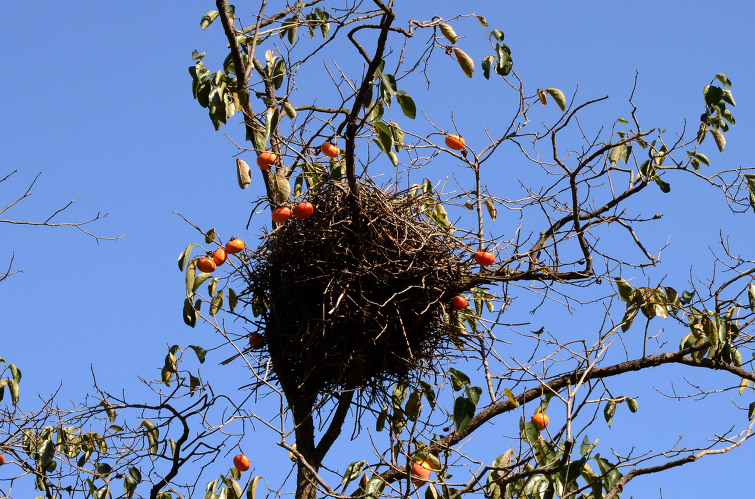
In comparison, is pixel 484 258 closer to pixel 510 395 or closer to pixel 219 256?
pixel 510 395

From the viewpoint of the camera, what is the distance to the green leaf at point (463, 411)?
2.96 m

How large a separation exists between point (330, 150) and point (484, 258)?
0.86 m

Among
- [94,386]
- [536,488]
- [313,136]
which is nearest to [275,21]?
[313,136]

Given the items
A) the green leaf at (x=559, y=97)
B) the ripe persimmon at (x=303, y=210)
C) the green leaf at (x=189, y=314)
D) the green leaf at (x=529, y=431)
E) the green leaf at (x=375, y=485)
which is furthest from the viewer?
the green leaf at (x=559, y=97)

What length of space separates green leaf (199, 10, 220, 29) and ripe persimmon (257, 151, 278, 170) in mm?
923

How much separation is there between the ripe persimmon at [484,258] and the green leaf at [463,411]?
0.70 meters

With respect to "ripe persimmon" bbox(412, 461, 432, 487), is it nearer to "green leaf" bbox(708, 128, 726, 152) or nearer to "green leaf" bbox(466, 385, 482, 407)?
"green leaf" bbox(466, 385, 482, 407)

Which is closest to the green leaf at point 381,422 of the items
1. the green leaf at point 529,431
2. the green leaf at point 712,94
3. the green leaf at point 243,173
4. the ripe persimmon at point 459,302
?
the ripe persimmon at point 459,302

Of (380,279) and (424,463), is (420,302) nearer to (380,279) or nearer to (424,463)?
(380,279)

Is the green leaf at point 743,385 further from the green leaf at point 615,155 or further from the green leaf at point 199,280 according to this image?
the green leaf at point 199,280

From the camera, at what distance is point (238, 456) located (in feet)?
12.2

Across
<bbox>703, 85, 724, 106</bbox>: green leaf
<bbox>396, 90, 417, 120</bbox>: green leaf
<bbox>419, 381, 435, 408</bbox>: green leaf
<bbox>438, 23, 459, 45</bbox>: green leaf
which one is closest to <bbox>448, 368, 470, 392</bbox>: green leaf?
<bbox>419, 381, 435, 408</bbox>: green leaf

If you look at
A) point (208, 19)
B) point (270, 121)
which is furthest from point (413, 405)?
point (208, 19)

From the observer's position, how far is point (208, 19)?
4.23m
